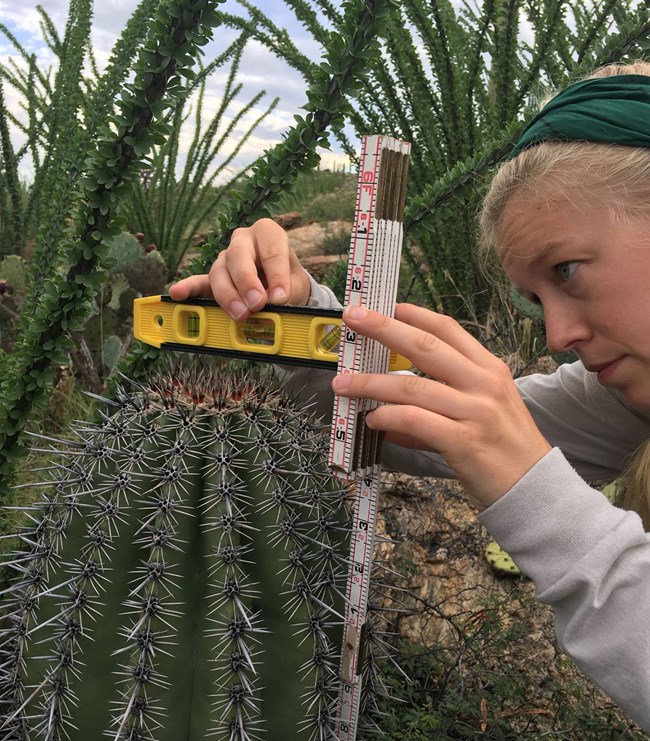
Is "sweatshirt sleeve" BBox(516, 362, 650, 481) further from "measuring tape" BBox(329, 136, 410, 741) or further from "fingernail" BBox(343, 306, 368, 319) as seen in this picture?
"fingernail" BBox(343, 306, 368, 319)

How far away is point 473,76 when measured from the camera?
10.3 ft

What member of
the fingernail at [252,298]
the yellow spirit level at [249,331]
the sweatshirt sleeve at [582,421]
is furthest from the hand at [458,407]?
the sweatshirt sleeve at [582,421]

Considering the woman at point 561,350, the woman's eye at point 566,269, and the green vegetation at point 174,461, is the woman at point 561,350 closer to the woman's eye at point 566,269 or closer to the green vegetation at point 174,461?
the woman's eye at point 566,269

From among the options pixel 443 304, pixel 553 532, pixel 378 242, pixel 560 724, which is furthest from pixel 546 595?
pixel 443 304

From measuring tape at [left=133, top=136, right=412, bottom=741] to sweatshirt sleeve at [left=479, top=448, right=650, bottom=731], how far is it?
238 mm

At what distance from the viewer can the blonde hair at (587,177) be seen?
4.01 feet

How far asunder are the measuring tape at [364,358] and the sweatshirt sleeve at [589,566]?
0.76 feet

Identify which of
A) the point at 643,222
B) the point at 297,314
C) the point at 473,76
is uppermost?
the point at 473,76

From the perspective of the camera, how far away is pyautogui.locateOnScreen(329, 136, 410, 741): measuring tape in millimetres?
1013

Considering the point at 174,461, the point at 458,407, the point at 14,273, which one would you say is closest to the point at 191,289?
the point at 174,461

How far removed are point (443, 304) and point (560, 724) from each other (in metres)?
2.62

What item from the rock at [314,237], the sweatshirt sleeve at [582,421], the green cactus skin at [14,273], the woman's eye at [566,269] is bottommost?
the sweatshirt sleeve at [582,421]

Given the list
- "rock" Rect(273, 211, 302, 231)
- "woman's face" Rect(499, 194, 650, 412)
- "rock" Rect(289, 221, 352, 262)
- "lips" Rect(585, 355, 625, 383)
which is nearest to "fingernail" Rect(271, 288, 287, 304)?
"woman's face" Rect(499, 194, 650, 412)

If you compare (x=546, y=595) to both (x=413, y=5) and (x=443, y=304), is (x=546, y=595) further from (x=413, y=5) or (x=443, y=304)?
(x=443, y=304)
